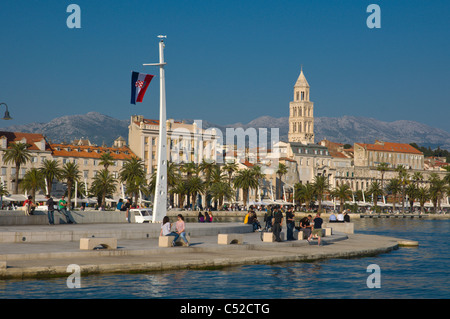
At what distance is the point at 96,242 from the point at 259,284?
25.7 ft

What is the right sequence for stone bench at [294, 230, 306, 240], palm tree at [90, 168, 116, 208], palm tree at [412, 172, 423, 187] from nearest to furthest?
stone bench at [294, 230, 306, 240] → palm tree at [90, 168, 116, 208] → palm tree at [412, 172, 423, 187]

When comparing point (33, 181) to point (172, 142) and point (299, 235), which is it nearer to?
point (172, 142)

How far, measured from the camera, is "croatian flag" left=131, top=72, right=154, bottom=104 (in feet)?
133

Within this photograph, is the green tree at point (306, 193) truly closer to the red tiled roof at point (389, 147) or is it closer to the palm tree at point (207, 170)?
the palm tree at point (207, 170)

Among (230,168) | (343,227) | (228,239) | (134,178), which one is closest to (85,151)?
(134,178)

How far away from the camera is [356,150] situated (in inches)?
7279

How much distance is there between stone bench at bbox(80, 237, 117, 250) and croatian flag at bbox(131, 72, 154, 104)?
15427mm

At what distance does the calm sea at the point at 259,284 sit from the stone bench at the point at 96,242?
3983 mm

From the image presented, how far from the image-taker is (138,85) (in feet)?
133

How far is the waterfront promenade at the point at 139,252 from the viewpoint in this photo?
22.9 metres

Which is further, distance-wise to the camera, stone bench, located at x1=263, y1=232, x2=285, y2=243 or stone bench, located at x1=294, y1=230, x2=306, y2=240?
stone bench, located at x1=294, y1=230, x2=306, y2=240

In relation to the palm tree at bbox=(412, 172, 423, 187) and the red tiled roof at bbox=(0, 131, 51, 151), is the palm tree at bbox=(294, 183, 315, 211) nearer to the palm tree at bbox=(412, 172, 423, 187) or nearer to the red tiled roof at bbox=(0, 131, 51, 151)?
the palm tree at bbox=(412, 172, 423, 187)

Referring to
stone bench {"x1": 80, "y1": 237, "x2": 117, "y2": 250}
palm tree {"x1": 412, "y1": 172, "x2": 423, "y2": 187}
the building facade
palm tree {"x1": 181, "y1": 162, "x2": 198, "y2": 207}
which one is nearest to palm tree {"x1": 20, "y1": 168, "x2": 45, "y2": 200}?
palm tree {"x1": 181, "y1": 162, "x2": 198, "y2": 207}
